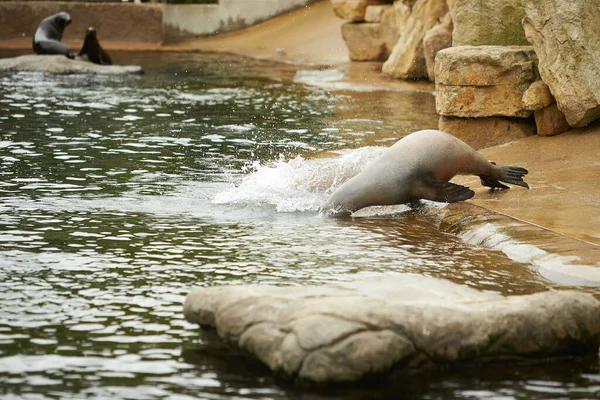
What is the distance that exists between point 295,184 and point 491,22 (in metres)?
2.88

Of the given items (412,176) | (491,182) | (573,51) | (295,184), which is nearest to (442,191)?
(412,176)

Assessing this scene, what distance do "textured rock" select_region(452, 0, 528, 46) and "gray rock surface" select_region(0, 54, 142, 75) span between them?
9.29 meters

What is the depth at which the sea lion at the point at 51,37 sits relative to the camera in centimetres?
1919

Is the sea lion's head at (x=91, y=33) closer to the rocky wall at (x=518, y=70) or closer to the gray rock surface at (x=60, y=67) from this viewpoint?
the gray rock surface at (x=60, y=67)

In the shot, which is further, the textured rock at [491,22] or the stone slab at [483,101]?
the textured rock at [491,22]

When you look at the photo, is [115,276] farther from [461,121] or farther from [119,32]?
[119,32]

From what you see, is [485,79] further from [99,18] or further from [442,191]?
[99,18]

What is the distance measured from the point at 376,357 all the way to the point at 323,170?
4.24 m

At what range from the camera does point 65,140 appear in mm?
10484

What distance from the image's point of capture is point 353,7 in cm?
1886

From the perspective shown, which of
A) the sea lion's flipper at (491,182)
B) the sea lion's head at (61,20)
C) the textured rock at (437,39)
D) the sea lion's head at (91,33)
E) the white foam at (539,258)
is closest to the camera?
the white foam at (539,258)

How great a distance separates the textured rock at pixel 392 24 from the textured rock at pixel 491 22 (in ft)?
27.1

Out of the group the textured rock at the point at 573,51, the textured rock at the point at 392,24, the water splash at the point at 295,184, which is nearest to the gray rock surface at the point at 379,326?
the water splash at the point at 295,184

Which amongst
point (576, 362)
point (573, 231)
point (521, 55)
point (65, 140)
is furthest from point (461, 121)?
point (576, 362)
